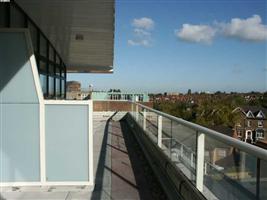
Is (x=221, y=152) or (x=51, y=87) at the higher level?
(x=51, y=87)

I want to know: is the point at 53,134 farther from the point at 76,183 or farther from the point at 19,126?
the point at 76,183

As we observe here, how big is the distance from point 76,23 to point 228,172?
504 cm

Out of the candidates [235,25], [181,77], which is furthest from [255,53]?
[181,77]

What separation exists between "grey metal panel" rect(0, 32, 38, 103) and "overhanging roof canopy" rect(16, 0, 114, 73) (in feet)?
3.14

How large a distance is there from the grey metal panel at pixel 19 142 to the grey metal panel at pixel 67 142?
187 millimetres

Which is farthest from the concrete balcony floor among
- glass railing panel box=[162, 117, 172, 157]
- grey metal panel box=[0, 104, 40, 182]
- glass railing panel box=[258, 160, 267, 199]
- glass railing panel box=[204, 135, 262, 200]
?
glass railing panel box=[258, 160, 267, 199]

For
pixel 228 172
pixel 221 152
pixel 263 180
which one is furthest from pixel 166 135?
pixel 263 180

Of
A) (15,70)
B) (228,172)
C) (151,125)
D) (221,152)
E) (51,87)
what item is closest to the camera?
(228,172)

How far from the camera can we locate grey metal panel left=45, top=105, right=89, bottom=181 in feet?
15.9

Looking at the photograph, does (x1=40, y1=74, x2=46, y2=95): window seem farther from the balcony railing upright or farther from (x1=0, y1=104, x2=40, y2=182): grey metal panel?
the balcony railing upright

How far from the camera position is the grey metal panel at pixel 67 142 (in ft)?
15.9

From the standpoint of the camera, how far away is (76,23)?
666 centimetres

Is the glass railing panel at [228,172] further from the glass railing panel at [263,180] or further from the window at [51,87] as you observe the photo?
the window at [51,87]

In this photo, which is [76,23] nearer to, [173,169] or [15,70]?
[15,70]
